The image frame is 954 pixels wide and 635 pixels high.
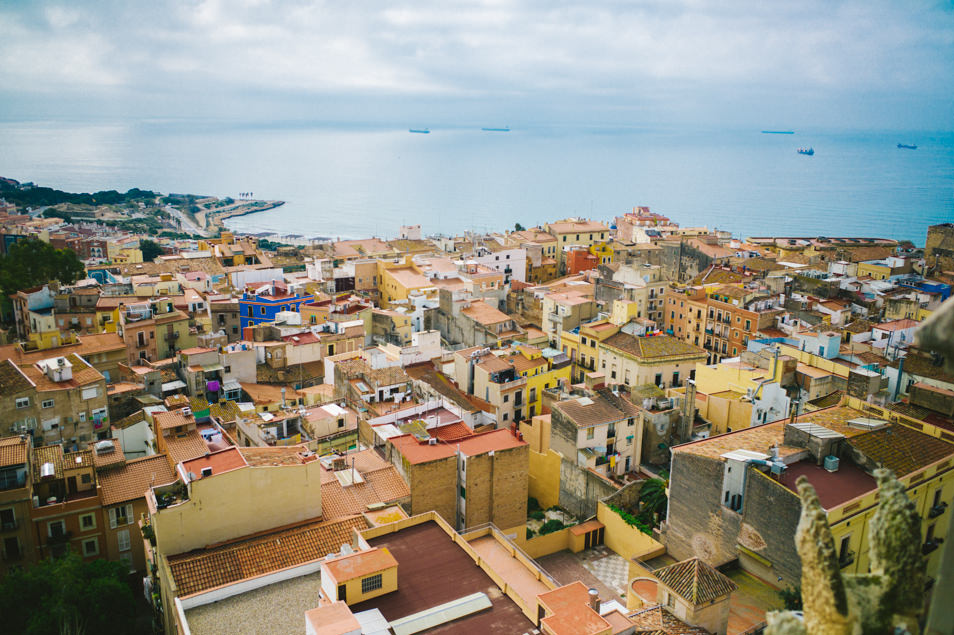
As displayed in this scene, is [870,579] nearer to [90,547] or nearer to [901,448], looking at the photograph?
[901,448]

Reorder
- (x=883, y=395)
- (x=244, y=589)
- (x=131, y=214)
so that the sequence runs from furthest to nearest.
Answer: (x=131, y=214), (x=883, y=395), (x=244, y=589)

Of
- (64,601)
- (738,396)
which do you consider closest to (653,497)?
(738,396)

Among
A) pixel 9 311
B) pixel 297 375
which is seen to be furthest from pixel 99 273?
pixel 297 375

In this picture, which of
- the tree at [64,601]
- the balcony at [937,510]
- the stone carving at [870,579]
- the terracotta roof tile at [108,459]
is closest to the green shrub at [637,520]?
the balcony at [937,510]

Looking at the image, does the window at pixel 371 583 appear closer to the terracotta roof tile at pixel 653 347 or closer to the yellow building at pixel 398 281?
the terracotta roof tile at pixel 653 347

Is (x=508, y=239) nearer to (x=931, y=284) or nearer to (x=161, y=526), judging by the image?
(x=931, y=284)

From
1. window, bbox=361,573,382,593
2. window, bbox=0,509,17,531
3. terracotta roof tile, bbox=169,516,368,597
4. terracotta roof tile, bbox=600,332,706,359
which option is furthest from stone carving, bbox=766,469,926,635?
terracotta roof tile, bbox=600,332,706,359
